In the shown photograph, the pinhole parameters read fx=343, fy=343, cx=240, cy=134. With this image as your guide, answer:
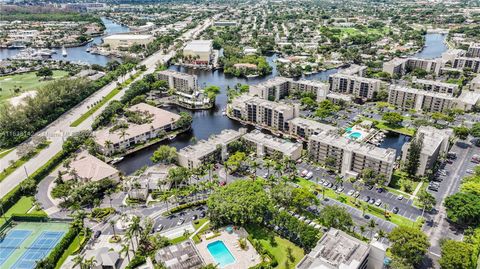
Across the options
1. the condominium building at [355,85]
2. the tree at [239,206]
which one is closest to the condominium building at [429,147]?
the tree at [239,206]

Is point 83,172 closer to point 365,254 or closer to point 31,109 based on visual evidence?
point 31,109

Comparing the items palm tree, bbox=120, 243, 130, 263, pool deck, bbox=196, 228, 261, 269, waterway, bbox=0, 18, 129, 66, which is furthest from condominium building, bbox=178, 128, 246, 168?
waterway, bbox=0, 18, 129, 66

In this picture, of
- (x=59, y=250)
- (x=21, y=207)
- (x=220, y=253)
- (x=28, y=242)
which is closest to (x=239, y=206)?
(x=220, y=253)

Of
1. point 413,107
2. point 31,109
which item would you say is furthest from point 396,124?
point 31,109

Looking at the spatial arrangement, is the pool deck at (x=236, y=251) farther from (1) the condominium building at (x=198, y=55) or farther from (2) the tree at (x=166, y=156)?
(1) the condominium building at (x=198, y=55)

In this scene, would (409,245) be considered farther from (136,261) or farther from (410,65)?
(410,65)

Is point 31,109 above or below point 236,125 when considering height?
above
